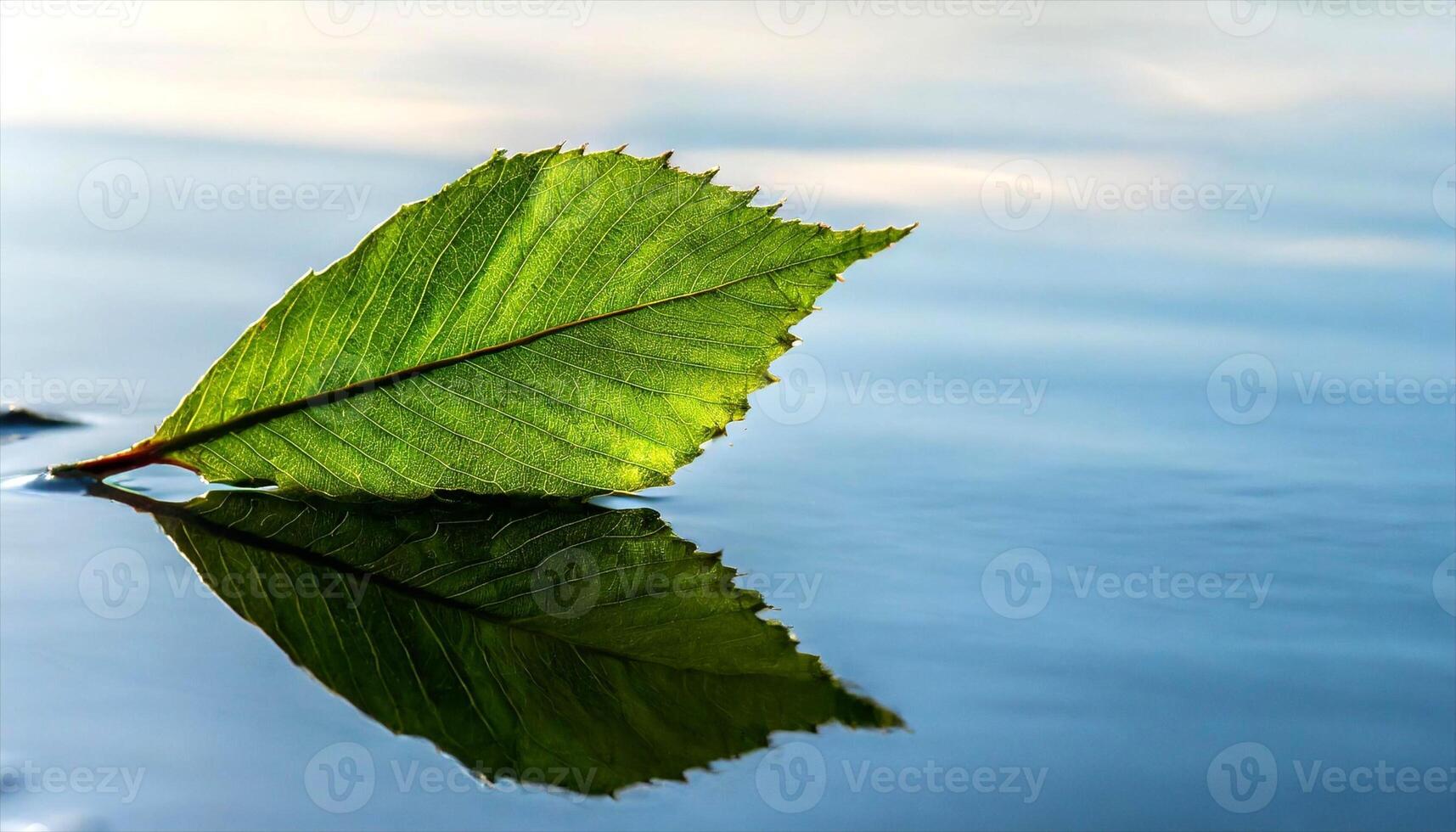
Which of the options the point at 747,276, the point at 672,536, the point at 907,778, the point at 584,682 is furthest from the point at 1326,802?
the point at 747,276

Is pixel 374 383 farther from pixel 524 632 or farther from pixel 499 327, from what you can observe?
pixel 524 632

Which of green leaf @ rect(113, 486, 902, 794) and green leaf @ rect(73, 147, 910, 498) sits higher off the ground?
green leaf @ rect(73, 147, 910, 498)

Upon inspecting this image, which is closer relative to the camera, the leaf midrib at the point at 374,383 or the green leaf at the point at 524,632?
the green leaf at the point at 524,632

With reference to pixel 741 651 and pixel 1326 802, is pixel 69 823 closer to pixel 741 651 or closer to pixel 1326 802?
pixel 741 651

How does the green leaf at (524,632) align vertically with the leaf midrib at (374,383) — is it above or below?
below

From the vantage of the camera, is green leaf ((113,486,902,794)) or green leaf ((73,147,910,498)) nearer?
green leaf ((113,486,902,794))

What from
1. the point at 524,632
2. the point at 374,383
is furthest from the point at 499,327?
the point at 524,632
